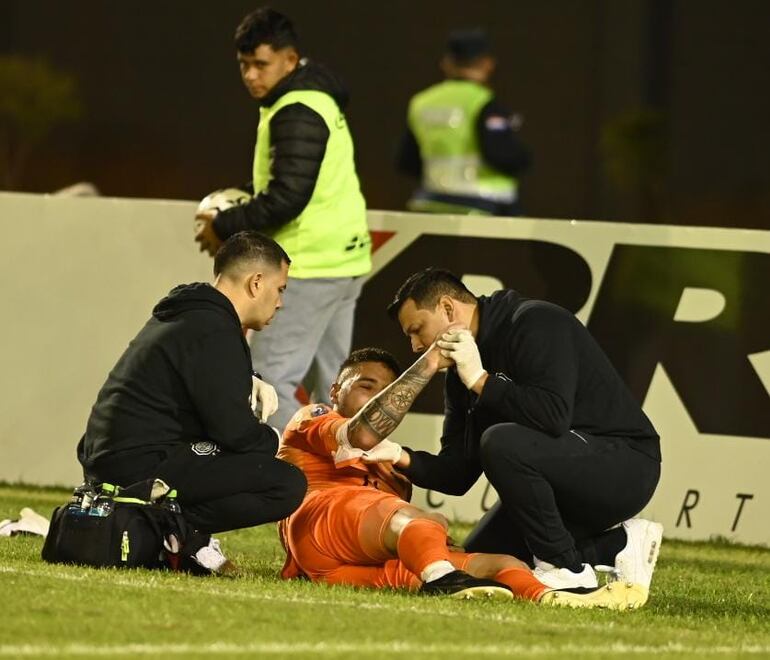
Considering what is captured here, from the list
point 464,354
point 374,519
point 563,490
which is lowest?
point 374,519

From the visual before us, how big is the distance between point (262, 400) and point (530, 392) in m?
1.16

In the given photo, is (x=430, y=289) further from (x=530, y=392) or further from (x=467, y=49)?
(x=467, y=49)

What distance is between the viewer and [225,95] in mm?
20422

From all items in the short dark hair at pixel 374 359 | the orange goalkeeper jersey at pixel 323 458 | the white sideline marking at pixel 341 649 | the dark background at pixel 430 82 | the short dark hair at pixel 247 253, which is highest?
the short dark hair at pixel 247 253

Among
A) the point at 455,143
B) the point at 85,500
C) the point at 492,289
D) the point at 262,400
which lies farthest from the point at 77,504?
the point at 455,143

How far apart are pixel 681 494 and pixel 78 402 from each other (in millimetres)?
2961

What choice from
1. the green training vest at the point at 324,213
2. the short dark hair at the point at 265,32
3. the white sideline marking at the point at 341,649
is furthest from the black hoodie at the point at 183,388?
the short dark hair at the point at 265,32

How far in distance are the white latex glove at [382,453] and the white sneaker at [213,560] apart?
0.60m

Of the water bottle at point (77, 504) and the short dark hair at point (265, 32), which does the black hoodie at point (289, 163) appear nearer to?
the short dark hair at point (265, 32)

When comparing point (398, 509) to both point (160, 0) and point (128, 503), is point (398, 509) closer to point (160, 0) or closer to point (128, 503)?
point (128, 503)

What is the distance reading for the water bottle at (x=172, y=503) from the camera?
7.33 m

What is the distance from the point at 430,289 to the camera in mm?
7398

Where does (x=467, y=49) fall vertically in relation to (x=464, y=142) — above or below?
above

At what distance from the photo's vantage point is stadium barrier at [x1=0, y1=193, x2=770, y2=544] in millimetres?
9750
